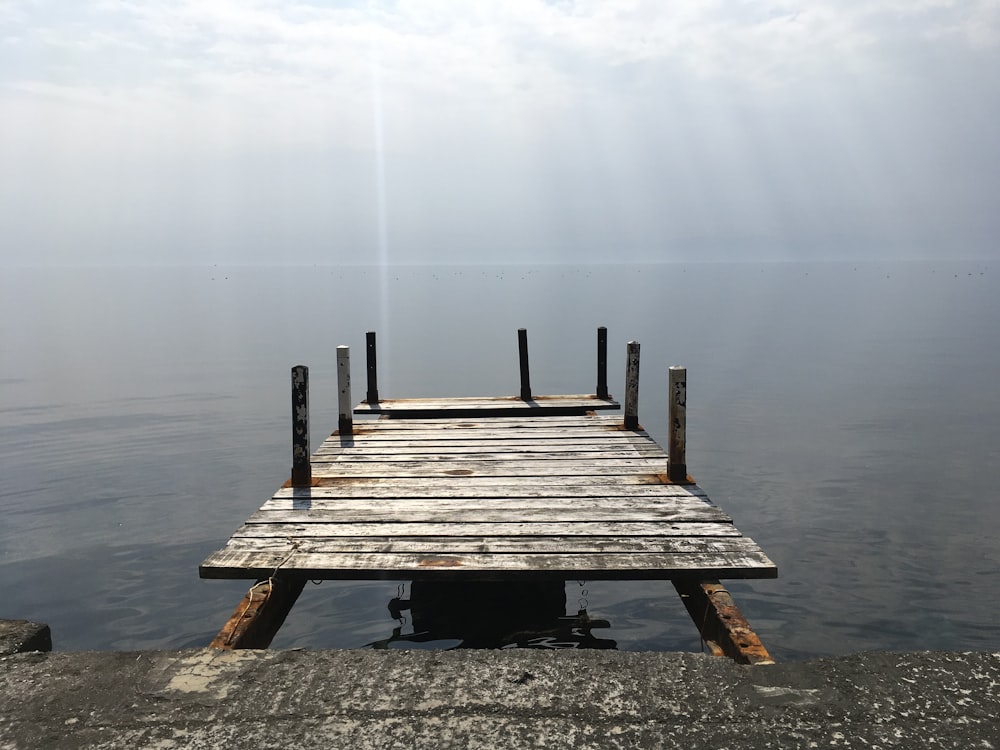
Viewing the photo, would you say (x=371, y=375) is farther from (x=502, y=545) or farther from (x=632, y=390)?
(x=502, y=545)

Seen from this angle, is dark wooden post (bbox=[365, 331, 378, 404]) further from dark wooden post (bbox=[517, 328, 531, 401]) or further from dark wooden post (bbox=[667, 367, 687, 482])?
dark wooden post (bbox=[667, 367, 687, 482])

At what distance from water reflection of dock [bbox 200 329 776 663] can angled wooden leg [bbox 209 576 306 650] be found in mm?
12

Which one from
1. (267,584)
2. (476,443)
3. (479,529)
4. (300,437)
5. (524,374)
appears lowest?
(267,584)

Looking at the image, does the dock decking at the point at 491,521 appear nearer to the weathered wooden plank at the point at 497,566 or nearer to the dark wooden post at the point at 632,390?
the weathered wooden plank at the point at 497,566

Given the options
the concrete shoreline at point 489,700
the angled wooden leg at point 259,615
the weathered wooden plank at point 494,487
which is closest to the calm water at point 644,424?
the weathered wooden plank at point 494,487

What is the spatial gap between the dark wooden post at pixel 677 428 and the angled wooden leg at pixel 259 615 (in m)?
4.11

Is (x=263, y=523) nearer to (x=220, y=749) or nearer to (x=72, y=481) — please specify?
(x=220, y=749)

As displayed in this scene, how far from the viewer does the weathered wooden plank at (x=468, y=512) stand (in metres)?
6.88

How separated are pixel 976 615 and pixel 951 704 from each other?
792cm

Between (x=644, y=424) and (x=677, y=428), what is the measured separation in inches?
597

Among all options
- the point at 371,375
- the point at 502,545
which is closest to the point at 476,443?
the point at 502,545

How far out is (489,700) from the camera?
140 inches

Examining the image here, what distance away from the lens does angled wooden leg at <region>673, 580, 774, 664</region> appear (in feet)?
15.5

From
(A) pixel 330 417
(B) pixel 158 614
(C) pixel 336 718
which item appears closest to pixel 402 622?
(B) pixel 158 614
